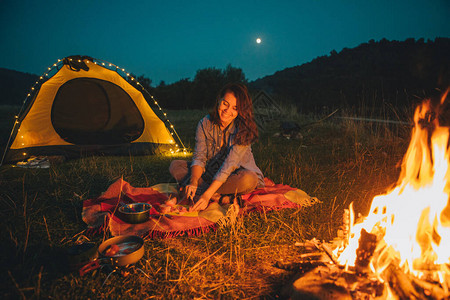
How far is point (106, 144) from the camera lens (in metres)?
5.14

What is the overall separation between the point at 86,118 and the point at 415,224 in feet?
19.0

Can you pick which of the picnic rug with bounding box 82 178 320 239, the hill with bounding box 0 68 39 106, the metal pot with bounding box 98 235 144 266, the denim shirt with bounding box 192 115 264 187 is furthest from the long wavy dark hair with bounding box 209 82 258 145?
the hill with bounding box 0 68 39 106

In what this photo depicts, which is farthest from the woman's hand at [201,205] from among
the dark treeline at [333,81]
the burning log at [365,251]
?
the dark treeline at [333,81]

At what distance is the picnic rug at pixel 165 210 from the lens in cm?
214

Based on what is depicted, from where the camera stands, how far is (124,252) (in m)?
1.62

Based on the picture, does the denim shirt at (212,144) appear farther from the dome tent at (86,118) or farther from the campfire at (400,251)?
the dome tent at (86,118)

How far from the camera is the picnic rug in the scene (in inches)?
84.3

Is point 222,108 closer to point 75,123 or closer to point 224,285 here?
point 224,285

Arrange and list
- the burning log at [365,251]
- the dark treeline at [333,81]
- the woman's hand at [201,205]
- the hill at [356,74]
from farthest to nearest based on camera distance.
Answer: the dark treeline at [333,81]
the hill at [356,74]
the woman's hand at [201,205]
the burning log at [365,251]

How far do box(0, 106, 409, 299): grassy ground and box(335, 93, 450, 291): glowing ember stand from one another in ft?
1.84

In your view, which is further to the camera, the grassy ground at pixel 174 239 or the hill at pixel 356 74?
the hill at pixel 356 74

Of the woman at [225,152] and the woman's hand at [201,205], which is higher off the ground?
the woman at [225,152]

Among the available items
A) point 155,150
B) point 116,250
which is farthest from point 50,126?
point 116,250

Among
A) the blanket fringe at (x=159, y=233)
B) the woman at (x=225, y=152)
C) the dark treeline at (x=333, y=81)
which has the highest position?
the dark treeline at (x=333, y=81)
